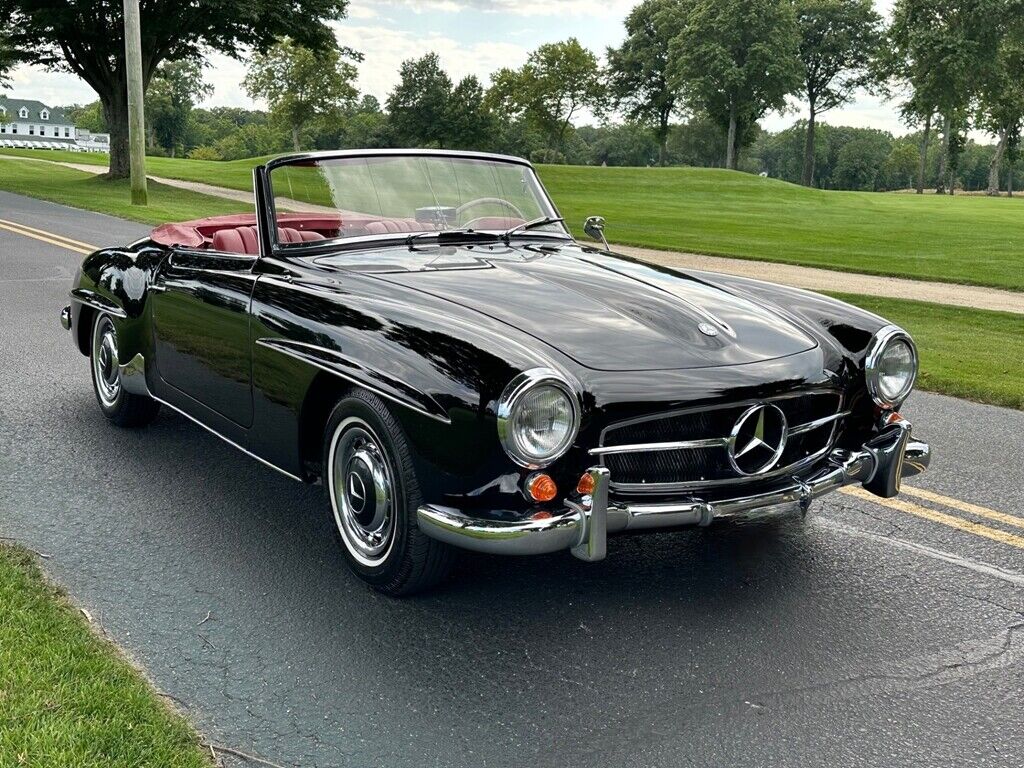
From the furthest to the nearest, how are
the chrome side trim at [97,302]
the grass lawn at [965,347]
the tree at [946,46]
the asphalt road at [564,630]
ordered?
the tree at [946,46]
the grass lawn at [965,347]
the chrome side trim at [97,302]
the asphalt road at [564,630]

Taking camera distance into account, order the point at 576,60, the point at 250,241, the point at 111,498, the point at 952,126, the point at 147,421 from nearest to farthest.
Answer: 1. the point at 111,498
2. the point at 250,241
3. the point at 147,421
4. the point at 576,60
5. the point at 952,126

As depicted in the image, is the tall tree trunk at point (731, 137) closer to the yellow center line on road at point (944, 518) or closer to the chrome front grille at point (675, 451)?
the yellow center line on road at point (944, 518)

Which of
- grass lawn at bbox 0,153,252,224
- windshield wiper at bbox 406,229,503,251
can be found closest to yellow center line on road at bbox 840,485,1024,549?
windshield wiper at bbox 406,229,503,251

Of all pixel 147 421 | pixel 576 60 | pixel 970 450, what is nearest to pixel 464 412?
pixel 147 421

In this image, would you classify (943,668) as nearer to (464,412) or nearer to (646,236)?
(464,412)

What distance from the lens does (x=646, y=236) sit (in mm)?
23094

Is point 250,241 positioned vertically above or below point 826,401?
above

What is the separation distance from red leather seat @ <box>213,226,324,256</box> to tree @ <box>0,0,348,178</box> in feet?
88.6

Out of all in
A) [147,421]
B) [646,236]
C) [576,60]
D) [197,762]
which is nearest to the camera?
[197,762]

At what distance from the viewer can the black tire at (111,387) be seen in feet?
17.7

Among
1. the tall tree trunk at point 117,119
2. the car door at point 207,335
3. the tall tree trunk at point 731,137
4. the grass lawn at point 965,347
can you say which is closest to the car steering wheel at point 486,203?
the car door at point 207,335

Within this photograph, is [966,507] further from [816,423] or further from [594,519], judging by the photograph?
[594,519]

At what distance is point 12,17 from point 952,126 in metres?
63.9

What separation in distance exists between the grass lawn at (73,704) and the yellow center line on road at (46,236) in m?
11.6
